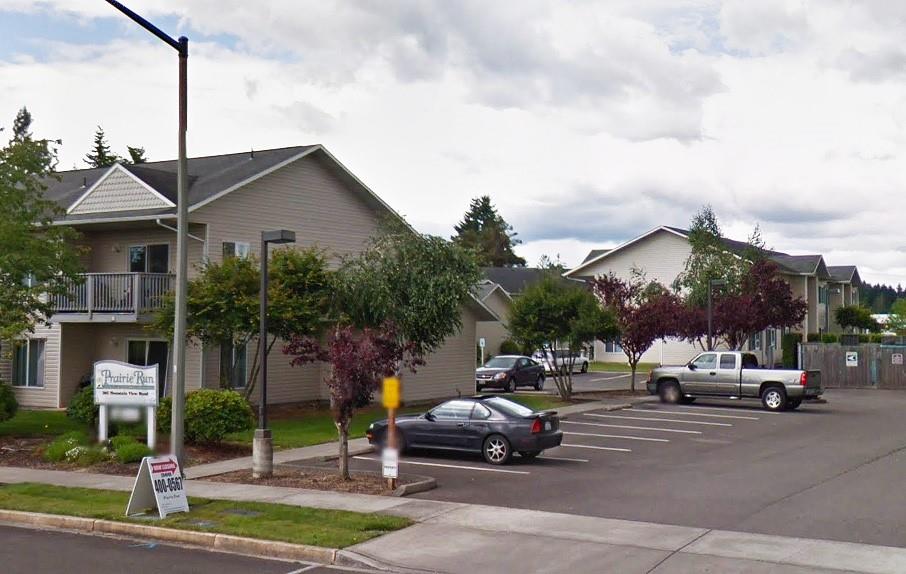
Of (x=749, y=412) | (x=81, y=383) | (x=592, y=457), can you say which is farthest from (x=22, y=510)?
(x=749, y=412)

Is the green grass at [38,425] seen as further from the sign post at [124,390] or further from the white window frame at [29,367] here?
the white window frame at [29,367]

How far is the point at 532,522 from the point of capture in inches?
520

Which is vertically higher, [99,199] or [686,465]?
[99,199]

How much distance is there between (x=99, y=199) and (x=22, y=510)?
17359 millimetres

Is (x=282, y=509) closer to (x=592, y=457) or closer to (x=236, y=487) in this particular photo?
(x=236, y=487)

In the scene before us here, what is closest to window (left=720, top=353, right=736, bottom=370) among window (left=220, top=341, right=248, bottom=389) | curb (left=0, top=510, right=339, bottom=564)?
window (left=220, top=341, right=248, bottom=389)

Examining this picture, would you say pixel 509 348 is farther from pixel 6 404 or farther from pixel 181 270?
pixel 181 270

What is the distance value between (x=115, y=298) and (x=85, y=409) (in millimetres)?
7548

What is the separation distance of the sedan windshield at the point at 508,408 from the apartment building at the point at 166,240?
10.5 metres

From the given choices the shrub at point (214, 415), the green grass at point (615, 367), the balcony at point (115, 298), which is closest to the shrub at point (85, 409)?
the shrub at point (214, 415)

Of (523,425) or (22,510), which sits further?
(523,425)

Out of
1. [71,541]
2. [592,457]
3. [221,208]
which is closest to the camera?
[71,541]

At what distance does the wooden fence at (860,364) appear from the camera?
A: 4450cm

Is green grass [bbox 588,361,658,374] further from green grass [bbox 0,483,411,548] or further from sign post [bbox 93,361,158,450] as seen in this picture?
green grass [bbox 0,483,411,548]
